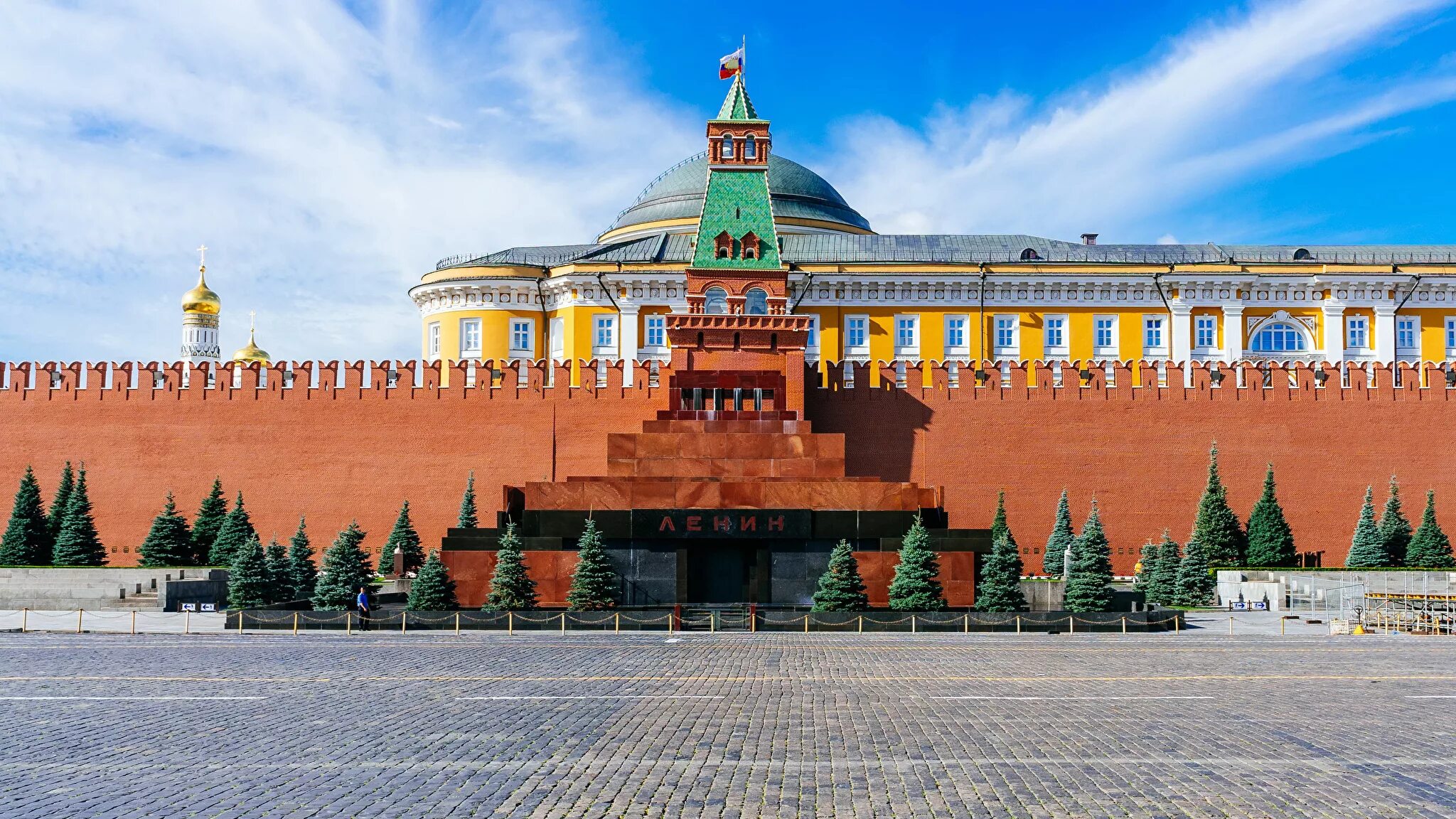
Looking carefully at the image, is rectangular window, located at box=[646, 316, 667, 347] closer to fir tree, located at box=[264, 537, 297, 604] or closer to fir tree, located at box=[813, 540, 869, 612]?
fir tree, located at box=[264, 537, 297, 604]

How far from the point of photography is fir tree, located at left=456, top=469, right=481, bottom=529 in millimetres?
26641

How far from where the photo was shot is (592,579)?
20562mm

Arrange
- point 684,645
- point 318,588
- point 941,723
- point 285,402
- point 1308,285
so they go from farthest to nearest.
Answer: point 1308,285 < point 285,402 < point 318,588 < point 684,645 < point 941,723

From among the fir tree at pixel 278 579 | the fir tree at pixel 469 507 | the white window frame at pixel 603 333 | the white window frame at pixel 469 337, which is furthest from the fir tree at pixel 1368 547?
the white window frame at pixel 469 337

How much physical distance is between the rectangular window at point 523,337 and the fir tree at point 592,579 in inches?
747

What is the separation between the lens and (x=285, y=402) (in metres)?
29.2

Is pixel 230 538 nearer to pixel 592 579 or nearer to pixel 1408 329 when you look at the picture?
pixel 592 579

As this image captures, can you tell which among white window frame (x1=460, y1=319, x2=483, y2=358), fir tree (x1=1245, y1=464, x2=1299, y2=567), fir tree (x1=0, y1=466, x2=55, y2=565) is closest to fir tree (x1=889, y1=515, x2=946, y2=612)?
fir tree (x1=1245, y1=464, x2=1299, y2=567)

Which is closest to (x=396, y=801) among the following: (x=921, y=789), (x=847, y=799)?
(x=847, y=799)

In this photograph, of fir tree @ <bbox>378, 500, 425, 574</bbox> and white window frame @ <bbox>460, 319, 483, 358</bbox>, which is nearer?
fir tree @ <bbox>378, 500, 425, 574</bbox>

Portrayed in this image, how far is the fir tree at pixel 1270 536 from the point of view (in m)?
27.0

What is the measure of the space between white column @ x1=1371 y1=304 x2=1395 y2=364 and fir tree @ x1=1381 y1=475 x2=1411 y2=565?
1158 centimetres

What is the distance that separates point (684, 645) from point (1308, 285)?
92.9 ft

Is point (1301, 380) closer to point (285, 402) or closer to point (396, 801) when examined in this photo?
point (285, 402)
